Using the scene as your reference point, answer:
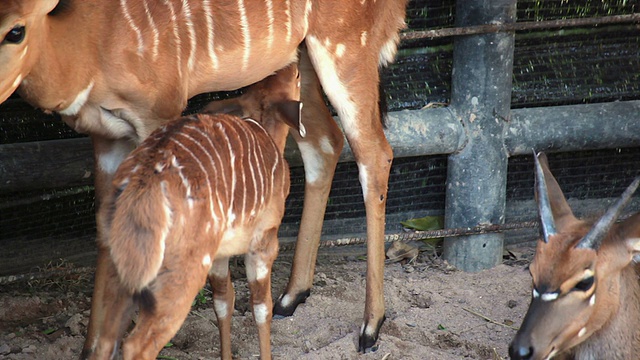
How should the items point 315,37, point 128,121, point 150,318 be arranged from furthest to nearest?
point 315,37, point 128,121, point 150,318

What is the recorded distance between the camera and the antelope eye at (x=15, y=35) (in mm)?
3158

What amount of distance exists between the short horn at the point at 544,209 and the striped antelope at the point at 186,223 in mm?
1036

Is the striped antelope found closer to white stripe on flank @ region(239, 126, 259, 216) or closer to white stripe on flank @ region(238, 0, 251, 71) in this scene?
white stripe on flank @ region(239, 126, 259, 216)

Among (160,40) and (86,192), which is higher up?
(160,40)

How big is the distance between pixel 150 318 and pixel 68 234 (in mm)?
1863

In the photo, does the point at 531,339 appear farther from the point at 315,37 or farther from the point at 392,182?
the point at 392,182

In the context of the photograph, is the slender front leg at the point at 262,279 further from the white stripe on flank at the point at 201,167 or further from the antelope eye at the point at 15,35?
the antelope eye at the point at 15,35

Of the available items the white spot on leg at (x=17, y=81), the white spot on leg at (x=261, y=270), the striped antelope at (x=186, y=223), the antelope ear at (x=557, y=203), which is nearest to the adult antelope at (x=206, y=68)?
the white spot on leg at (x=17, y=81)

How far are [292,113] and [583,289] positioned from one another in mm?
1403

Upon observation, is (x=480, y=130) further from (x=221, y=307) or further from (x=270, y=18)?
(x=221, y=307)

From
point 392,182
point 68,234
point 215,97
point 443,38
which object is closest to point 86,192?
point 68,234

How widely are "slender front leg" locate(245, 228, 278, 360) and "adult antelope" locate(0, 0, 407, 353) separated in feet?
1.78

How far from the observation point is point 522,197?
17.4 feet

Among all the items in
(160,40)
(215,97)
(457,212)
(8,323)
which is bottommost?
(8,323)
